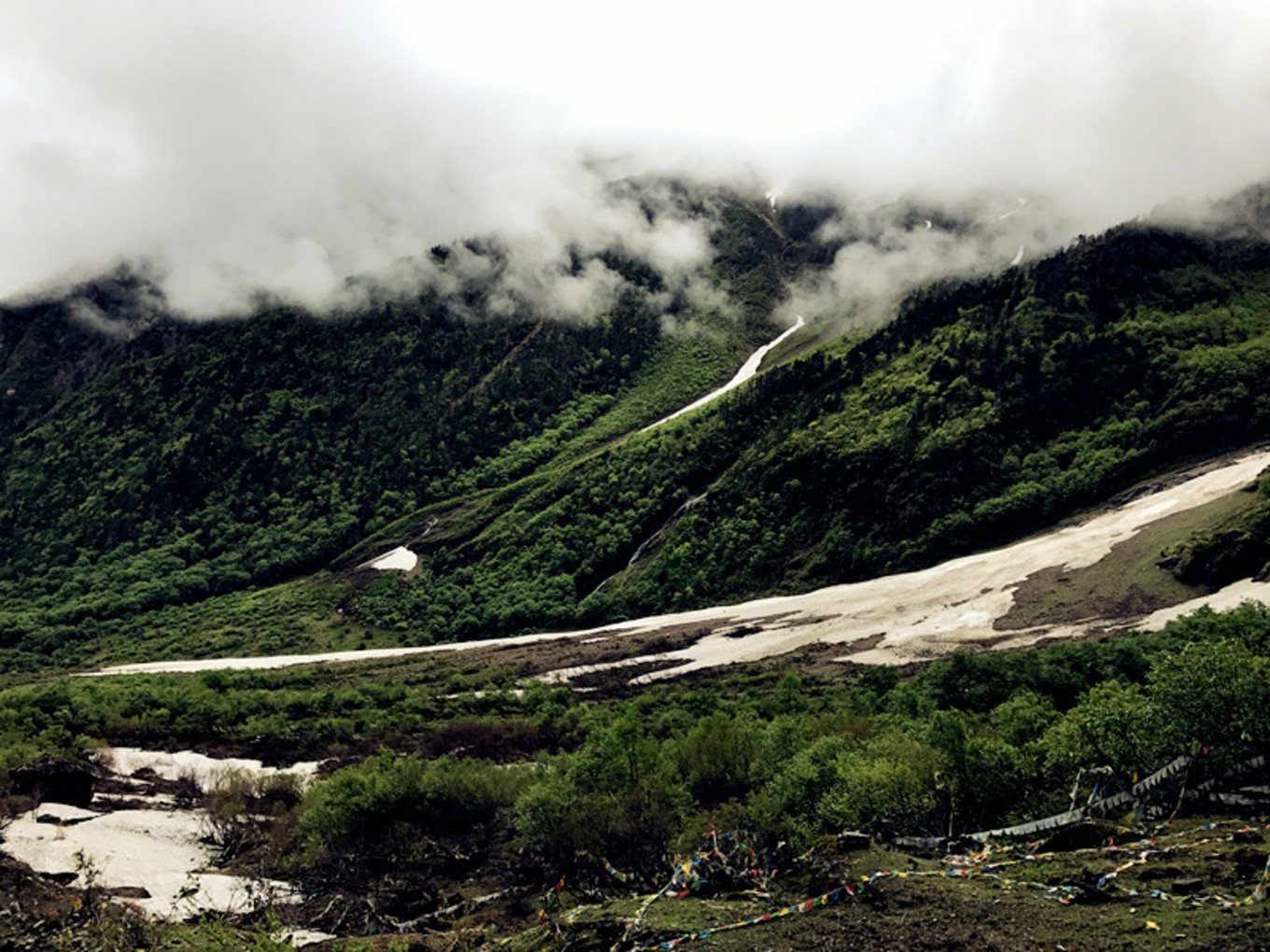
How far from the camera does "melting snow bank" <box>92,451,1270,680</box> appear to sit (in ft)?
394

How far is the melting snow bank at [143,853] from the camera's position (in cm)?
5491

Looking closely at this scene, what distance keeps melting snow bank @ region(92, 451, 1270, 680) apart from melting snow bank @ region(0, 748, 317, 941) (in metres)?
62.6

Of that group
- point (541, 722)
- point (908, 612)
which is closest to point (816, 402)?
point (908, 612)

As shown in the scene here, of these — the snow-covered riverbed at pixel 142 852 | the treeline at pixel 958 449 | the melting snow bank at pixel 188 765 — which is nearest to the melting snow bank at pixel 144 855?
the snow-covered riverbed at pixel 142 852

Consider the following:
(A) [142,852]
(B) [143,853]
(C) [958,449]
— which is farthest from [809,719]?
(C) [958,449]

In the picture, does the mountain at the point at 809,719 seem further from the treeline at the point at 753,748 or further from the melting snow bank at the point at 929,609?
the melting snow bank at the point at 929,609

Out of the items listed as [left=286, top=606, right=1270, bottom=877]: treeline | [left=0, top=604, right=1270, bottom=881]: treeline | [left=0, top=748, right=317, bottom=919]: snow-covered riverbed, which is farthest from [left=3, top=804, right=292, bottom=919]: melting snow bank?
[left=286, top=606, right=1270, bottom=877]: treeline

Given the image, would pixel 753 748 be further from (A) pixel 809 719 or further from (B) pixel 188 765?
(B) pixel 188 765

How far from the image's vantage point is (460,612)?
187125mm

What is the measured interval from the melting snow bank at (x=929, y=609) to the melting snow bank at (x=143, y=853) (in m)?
62.6

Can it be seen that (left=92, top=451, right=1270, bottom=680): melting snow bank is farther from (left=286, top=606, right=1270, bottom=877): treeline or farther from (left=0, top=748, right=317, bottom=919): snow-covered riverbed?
(left=0, top=748, right=317, bottom=919): snow-covered riverbed

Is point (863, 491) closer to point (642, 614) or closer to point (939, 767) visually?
point (642, 614)

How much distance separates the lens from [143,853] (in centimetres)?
6506

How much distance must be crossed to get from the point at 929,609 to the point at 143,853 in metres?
97.1
